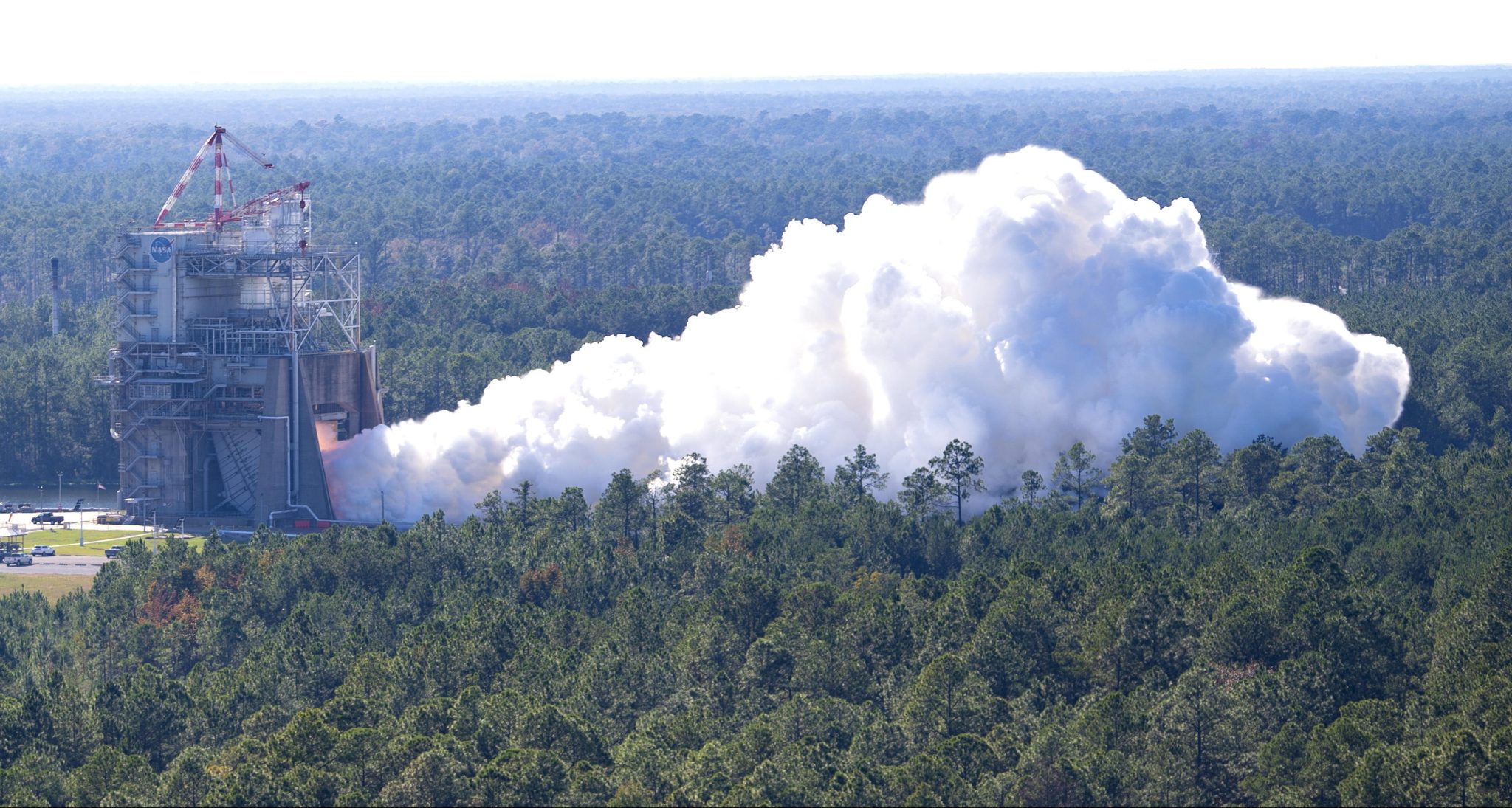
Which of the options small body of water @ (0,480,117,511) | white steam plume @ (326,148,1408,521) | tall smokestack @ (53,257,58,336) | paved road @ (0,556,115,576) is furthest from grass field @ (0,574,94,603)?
tall smokestack @ (53,257,58,336)

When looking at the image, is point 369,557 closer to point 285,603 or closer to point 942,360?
point 285,603

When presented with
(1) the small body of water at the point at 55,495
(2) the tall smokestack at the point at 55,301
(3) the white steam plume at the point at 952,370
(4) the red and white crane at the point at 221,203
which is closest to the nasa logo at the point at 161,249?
(4) the red and white crane at the point at 221,203

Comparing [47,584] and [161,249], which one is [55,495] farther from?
[47,584]

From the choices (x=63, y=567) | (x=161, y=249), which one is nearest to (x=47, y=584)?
(x=63, y=567)

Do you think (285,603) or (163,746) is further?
(285,603)

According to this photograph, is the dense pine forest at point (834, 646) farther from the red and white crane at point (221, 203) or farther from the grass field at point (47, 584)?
the red and white crane at point (221, 203)

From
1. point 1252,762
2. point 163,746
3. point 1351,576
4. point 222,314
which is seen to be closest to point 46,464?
point 222,314
